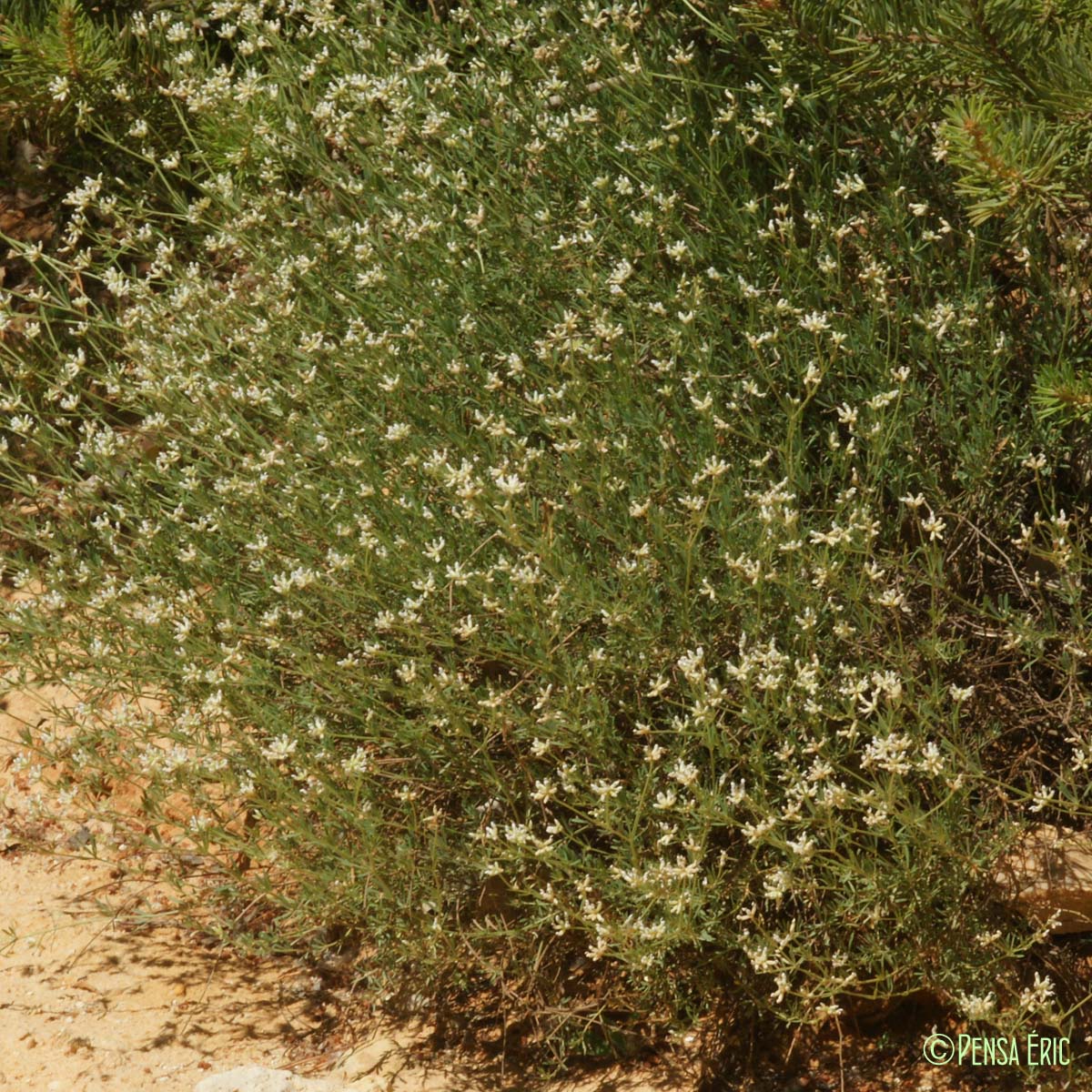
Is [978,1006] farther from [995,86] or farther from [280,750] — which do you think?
[995,86]

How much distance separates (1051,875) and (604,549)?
3.72 ft

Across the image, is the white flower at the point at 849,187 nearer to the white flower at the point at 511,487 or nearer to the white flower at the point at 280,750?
the white flower at the point at 511,487

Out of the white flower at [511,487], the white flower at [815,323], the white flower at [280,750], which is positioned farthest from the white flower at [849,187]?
the white flower at [280,750]

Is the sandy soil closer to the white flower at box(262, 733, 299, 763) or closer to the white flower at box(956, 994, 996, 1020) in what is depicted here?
the white flower at box(262, 733, 299, 763)

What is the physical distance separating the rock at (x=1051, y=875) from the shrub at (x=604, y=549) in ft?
0.23

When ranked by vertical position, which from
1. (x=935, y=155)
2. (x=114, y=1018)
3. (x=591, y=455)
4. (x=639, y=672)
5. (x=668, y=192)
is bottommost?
(x=114, y=1018)

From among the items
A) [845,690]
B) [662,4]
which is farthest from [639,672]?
[662,4]

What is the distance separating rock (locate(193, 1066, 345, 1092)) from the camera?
9.80ft

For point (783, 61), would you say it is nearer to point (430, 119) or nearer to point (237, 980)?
point (430, 119)

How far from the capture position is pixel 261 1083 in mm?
2996

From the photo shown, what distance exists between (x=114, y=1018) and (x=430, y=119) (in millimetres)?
2332

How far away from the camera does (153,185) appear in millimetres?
4535

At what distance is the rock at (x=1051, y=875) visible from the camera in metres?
2.78

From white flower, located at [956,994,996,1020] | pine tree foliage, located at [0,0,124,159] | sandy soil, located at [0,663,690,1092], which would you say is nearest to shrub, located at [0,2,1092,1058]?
white flower, located at [956,994,996,1020]
